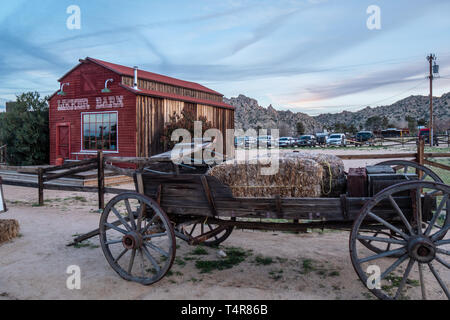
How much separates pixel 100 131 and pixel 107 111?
1.20 m

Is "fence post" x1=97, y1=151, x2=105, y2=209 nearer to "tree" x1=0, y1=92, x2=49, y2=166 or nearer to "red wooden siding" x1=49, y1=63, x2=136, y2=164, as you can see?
"red wooden siding" x1=49, y1=63, x2=136, y2=164

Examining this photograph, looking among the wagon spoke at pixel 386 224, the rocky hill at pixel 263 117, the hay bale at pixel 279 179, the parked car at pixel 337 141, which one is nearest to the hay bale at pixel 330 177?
the hay bale at pixel 279 179

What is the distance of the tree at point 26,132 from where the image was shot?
20.0 m

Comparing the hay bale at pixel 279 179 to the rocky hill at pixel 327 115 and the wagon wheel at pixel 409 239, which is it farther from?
the rocky hill at pixel 327 115

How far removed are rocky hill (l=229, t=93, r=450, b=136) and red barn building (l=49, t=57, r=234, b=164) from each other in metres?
85.5

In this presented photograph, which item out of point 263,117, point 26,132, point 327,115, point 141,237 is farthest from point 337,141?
point 327,115

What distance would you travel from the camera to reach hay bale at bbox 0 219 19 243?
619 centimetres

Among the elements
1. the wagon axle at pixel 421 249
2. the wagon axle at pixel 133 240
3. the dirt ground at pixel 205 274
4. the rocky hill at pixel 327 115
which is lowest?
the dirt ground at pixel 205 274

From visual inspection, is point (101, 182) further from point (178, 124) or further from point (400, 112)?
point (400, 112)

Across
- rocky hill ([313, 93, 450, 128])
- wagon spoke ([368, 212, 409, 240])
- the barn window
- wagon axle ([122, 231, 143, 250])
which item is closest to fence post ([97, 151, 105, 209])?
wagon axle ([122, 231, 143, 250])

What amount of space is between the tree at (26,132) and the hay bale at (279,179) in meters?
19.5

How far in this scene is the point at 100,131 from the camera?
1848 cm
